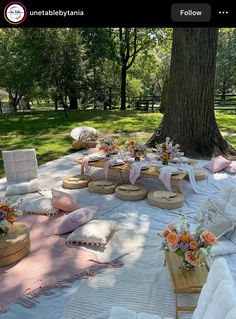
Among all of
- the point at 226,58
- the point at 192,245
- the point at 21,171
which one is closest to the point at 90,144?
the point at 21,171

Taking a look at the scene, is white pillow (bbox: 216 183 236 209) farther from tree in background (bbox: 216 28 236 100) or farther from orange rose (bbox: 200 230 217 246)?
tree in background (bbox: 216 28 236 100)

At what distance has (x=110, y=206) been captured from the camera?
6.25 meters

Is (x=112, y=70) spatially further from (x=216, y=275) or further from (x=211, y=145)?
(x=216, y=275)

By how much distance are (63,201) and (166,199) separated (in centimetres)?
200

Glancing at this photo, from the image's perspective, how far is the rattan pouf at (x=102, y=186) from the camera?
695cm

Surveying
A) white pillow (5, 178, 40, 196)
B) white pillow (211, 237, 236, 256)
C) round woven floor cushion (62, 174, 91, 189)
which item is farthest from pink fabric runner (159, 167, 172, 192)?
white pillow (5, 178, 40, 196)

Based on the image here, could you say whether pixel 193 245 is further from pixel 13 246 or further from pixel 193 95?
pixel 193 95

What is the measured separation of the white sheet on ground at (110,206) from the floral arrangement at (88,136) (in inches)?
48.8

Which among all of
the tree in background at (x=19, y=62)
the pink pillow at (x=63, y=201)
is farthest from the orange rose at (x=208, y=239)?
the tree in background at (x=19, y=62)

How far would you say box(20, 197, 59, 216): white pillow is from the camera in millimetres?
5867

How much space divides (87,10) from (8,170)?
5.01 meters

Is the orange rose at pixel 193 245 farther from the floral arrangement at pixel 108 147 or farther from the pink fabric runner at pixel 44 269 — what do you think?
the floral arrangement at pixel 108 147

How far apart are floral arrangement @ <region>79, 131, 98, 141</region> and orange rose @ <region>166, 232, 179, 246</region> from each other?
7.34 meters

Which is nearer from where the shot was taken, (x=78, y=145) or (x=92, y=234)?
(x=92, y=234)
